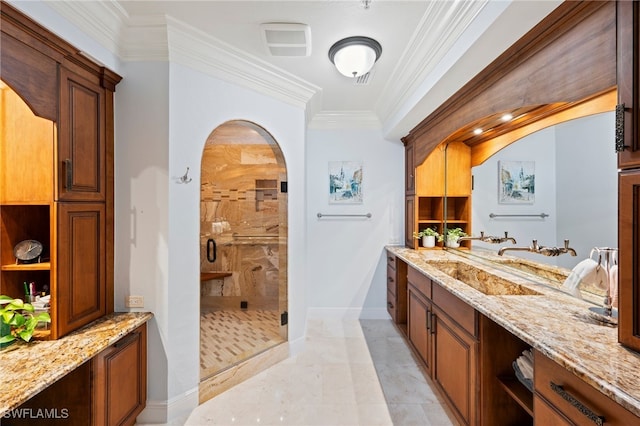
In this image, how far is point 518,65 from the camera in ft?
5.66

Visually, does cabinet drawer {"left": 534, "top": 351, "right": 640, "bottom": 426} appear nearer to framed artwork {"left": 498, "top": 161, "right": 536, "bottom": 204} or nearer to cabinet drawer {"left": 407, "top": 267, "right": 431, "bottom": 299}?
cabinet drawer {"left": 407, "top": 267, "right": 431, "bottom": 299}

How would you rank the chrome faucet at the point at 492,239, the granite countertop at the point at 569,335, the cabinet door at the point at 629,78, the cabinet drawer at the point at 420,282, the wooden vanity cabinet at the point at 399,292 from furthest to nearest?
the wooden vanity cabinet at the point at 399,292 < the chrome faucet at the point at 492,239 < the cabinet drawer at the point at 420,282 < the cabinet door at the point at 629,78 < the granite countertop at the point at 569,335

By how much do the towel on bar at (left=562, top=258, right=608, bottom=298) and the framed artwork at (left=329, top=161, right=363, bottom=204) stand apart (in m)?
2.63

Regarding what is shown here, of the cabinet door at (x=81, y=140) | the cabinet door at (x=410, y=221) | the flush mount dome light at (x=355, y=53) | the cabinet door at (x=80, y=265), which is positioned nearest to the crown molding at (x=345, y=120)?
the cabinet door at (x=410, y=221)

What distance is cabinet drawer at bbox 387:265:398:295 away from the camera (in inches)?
144

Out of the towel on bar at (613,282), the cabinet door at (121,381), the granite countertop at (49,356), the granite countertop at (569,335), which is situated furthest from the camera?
the cabinet door at (121,381)

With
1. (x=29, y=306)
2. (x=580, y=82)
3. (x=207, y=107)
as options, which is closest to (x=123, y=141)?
(x=207, y=107)

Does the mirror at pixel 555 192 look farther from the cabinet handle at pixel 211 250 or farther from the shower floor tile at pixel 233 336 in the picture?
the cabinet handle at pixel 211 250

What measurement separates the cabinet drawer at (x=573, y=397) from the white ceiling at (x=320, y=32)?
1.51m

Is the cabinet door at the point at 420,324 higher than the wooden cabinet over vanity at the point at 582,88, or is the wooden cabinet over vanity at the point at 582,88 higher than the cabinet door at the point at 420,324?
the wooden cabinet over vanity at the point at 582,88

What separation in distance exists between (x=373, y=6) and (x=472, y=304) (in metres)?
1.81

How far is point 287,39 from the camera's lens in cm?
212

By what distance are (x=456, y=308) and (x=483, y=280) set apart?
606 millimetres

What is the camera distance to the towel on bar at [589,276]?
4.54ft
